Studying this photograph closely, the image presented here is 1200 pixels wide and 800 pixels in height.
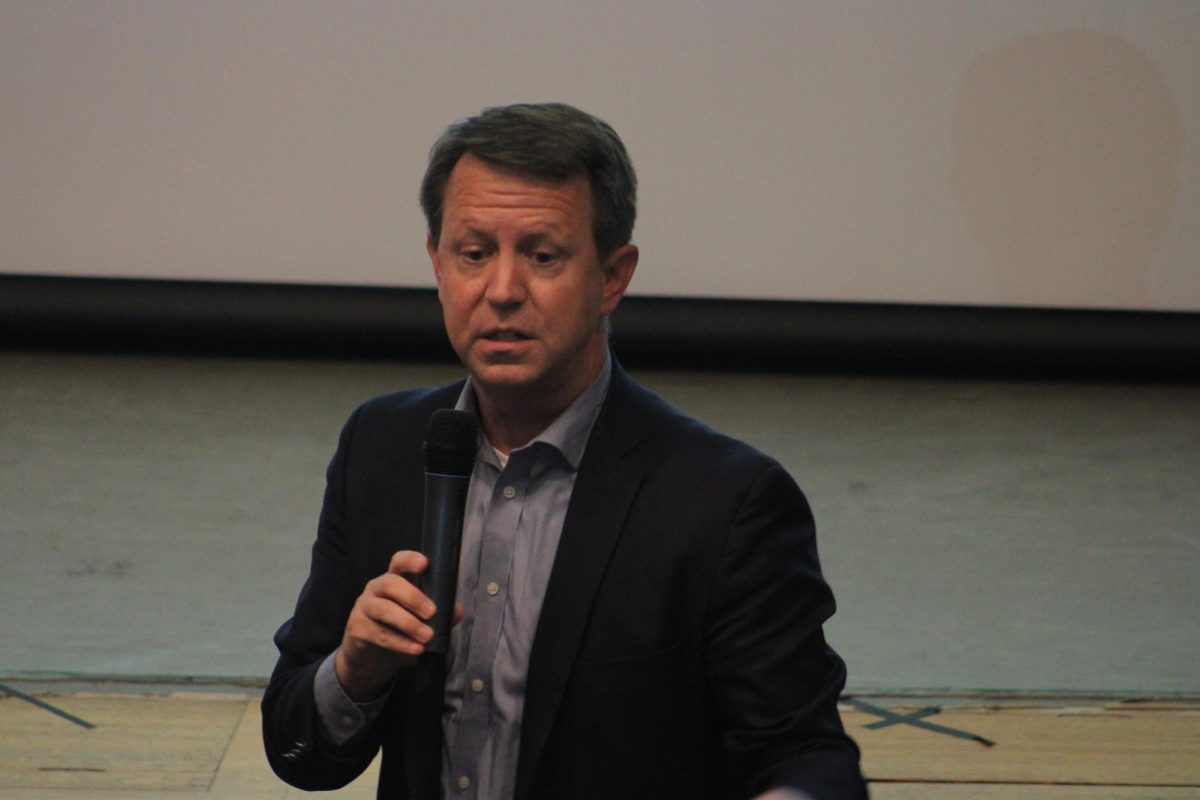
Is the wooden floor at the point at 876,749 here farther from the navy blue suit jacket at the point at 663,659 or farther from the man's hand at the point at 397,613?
the man's hand at the point at 397,613

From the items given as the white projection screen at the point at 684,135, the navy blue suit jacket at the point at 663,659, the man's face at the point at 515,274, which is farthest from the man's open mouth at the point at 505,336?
the white projection screen at the point at 684,135

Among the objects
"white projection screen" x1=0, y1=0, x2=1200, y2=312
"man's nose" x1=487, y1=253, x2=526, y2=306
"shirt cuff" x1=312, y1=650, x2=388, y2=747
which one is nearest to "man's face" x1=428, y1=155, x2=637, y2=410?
"man's nose" x1=487, y1=253, x2=526, y2=306

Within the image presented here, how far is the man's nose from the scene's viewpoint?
108 cm

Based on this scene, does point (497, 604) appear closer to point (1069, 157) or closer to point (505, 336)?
point (505, 336)

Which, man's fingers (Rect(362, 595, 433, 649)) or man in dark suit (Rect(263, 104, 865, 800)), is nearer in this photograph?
man's fingers (Rect(362, 595, 433, 649))

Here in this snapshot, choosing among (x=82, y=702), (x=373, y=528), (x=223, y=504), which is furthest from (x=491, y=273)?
(x=223, y=504)

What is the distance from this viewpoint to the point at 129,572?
8.35 ft

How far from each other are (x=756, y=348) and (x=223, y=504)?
993mm

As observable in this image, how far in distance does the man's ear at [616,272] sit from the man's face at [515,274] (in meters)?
0.03

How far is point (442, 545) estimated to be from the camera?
38.2 inches

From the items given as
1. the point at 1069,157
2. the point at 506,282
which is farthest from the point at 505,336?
the point at 1069,157

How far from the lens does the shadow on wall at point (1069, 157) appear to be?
2521 mm

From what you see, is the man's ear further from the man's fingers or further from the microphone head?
the man's fingers

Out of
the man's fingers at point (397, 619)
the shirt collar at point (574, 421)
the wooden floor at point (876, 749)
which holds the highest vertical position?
the shirt collar at point (574, 421)
